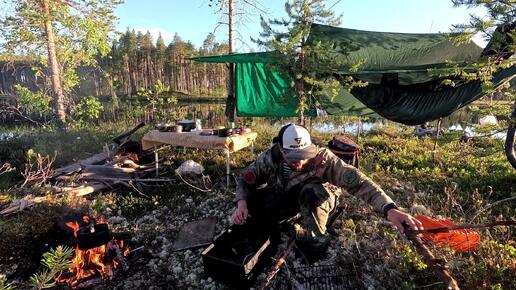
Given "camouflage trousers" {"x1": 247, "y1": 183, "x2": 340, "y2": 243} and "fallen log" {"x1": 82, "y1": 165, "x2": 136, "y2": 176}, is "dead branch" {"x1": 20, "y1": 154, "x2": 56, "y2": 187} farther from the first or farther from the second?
"camouflage trousers" {"x1": 247, "y1": 183, "x2": 340, "y2": 243}

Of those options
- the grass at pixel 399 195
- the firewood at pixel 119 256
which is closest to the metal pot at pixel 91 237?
the firewood at pixel 119 256

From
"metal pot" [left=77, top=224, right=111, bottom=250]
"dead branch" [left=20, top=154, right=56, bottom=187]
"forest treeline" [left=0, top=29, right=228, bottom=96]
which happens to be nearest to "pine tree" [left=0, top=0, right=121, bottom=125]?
"dead branch" [left=20, top=154, right=56, bottom=187]

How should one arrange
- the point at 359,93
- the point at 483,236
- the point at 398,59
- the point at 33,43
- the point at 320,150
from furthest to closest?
the point at 33,43 < the point at 398,59 < the point at 359,93 < the point at 483,236 < the point at 320,150

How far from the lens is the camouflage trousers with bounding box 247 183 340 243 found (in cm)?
245

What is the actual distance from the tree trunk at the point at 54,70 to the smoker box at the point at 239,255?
27.0 ft

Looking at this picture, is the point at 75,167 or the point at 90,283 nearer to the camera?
the point at 90,283

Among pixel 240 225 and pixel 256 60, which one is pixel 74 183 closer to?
pixel 240 225

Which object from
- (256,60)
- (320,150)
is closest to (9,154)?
(256,60)

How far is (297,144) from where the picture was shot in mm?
2459

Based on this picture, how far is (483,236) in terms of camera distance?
2.73m

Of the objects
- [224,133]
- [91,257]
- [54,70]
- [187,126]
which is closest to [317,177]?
[91,257]

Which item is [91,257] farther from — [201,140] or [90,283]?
[201,140]

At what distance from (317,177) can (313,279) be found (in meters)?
0.82

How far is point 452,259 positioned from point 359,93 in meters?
3.60
